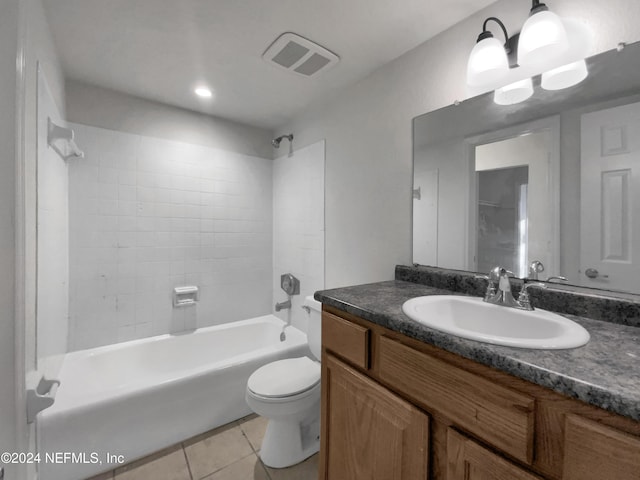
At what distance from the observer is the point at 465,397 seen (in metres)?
0.65

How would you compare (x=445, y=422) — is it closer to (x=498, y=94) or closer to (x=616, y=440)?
(x=616, y=440)

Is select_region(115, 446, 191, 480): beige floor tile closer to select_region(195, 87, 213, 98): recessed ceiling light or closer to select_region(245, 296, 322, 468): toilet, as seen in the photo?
select_region(245, 296, 322, 468): toilet

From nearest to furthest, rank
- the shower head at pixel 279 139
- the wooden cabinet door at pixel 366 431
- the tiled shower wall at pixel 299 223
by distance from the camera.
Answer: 1. the wooden cabinet door at pixel 366 431
2. the tiled shower wall at pixel 299 223
3. the shower head at pixel 279 139

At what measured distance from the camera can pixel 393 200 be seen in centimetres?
158

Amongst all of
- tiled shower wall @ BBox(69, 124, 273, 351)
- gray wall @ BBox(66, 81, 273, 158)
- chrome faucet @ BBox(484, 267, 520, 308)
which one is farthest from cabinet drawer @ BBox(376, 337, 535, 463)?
gray wall @ BBox(66, 81, 273, 158)

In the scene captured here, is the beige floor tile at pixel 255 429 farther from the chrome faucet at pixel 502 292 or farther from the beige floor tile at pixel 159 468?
the chrome faucet at pixel 502 292

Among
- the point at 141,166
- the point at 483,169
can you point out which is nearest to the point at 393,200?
the point at 483,169

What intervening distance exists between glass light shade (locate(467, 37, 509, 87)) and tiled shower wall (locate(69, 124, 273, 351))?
6.46ft

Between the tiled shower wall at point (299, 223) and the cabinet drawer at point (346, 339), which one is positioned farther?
the tiled shower wall at point (299, 223)

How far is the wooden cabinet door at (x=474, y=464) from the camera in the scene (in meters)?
0.57

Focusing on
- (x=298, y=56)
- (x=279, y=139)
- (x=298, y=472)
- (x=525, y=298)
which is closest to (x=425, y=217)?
(x=525, y=298)

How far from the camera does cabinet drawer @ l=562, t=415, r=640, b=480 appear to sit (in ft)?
1.45

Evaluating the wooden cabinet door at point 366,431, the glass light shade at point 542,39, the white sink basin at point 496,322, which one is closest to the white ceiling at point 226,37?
the glass light shade at point 542,39

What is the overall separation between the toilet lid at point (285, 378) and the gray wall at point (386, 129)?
0.62 metres
